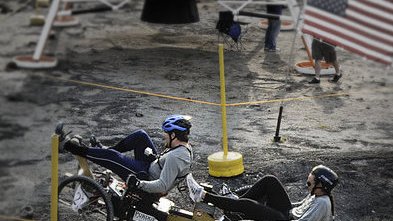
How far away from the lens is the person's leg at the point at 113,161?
6.61m

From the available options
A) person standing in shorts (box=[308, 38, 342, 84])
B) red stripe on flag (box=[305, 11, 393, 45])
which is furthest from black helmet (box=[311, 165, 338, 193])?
person standing in shorts (box=[308, 38, 342, 84])

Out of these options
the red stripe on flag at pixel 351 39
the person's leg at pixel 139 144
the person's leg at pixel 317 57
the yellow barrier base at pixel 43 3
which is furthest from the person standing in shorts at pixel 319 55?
the person's leg at pixel 139 144

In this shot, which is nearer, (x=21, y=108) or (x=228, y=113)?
(x=21, y=108)

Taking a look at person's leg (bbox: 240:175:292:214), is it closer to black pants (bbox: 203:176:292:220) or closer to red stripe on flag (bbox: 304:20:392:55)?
black pants (bbox: 203:176:292:220)

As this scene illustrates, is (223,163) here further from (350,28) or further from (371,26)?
(371,26)

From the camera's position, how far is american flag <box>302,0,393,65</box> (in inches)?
309

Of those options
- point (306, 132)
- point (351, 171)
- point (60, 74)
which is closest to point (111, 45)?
point (60, 74)

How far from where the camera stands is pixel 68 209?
23.5ft

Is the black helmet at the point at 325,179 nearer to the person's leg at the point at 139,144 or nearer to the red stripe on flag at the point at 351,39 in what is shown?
the person's leg at the point at 139,144

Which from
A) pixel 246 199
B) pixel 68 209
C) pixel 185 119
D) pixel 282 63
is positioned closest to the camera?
pixel 246 199

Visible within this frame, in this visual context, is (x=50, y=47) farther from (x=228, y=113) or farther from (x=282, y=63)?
(x=282, y=63)

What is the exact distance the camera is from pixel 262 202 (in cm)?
648

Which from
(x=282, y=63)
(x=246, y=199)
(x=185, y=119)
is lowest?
(x=282, y=63)

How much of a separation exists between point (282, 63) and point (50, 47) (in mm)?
5573
